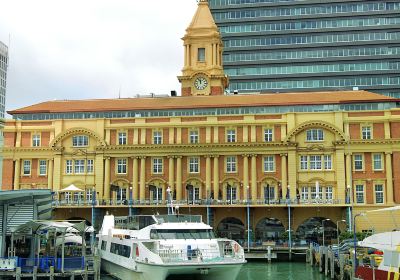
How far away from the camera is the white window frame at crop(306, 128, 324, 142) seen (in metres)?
86.7

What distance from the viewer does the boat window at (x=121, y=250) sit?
49.5m

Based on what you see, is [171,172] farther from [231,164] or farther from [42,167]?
[42,167]

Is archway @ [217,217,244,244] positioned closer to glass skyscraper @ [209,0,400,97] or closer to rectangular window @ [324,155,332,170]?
rectangular window @ [324,155,332,170]

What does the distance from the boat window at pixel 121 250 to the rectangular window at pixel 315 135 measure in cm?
3974

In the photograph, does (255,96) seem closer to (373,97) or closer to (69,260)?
(373,97)

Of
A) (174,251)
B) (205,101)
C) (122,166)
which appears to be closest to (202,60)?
(205,101)

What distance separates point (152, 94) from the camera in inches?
4156

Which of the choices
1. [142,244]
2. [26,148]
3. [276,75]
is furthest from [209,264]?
[276,75]

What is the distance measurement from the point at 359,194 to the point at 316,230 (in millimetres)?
8532

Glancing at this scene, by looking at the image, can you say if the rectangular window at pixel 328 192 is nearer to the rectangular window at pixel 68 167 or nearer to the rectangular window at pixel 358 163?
the rectangular window at pixel 358 163

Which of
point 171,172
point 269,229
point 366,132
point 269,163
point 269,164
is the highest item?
point 366,132

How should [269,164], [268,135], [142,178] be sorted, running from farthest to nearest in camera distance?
[142,178] < [268,135] < [269,164]

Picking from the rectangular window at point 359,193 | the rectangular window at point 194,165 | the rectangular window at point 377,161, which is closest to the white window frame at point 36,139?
the rectangular window at point 194,165

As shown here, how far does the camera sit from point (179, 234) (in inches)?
1864
